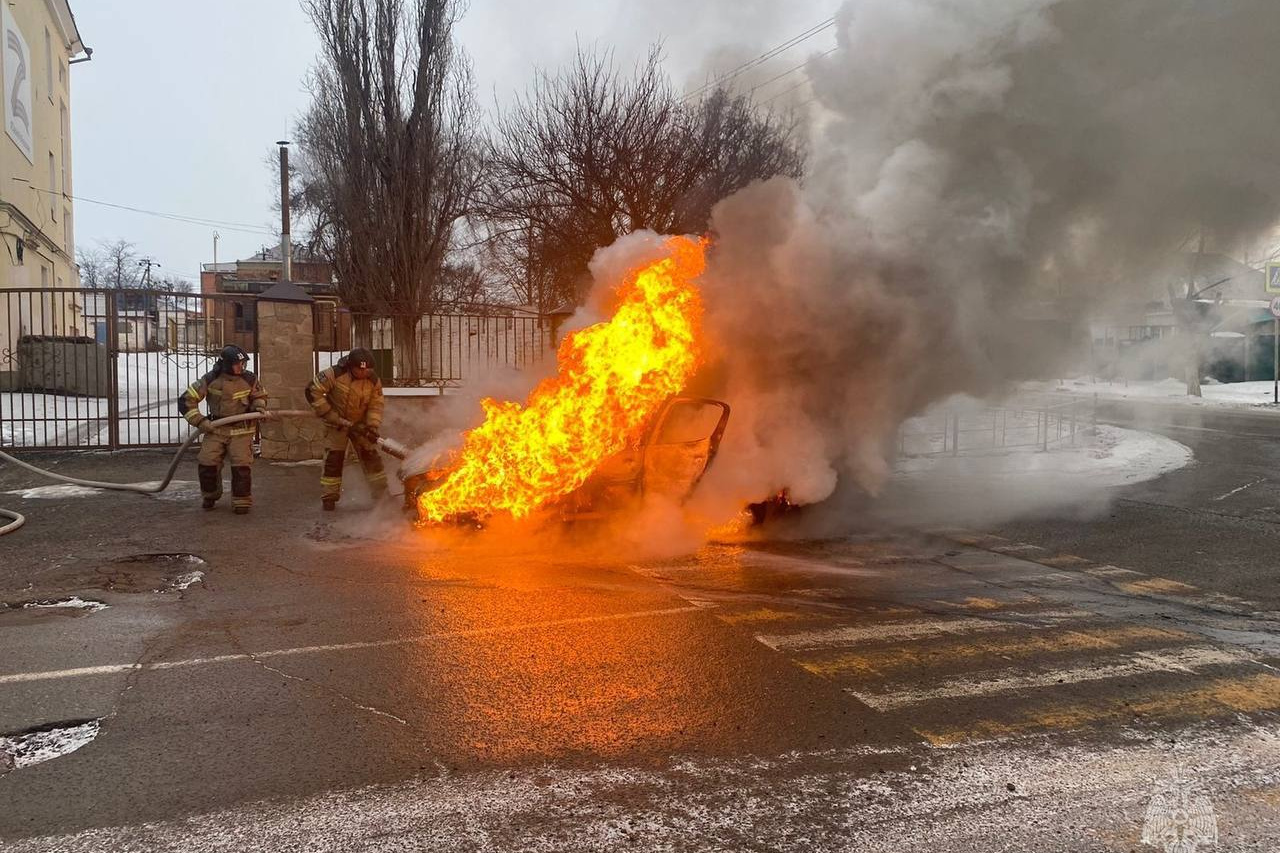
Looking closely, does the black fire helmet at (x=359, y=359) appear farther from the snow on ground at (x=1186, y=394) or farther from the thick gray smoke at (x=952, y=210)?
the snow on ground at (x=1186, y=394)

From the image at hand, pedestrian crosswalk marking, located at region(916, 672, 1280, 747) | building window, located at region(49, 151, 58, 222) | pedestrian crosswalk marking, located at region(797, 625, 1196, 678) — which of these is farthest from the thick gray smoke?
building window, located at region(49, 151, 58, 222)

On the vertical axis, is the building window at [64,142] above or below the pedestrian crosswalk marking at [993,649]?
above

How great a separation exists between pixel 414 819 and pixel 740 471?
5.47 metres

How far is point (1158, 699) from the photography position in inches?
169

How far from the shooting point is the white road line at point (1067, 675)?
166 inches

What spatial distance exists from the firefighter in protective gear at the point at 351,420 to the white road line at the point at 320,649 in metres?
4.31

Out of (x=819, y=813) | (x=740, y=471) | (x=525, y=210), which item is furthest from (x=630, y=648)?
(x=525, y=210)

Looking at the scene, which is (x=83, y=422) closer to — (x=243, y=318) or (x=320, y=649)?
(x=243, y=318)

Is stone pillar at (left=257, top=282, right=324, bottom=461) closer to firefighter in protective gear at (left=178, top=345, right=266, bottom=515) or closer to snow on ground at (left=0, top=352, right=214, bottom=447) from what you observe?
snow on ground at (left=0, top=352, right=214, bottom=447)

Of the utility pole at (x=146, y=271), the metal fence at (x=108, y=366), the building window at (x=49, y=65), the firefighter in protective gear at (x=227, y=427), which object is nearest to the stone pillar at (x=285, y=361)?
the metal fence at (x=108, y=366)

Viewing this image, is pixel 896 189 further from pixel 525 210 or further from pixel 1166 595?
pixel 525 210

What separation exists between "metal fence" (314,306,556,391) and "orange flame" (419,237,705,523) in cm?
532

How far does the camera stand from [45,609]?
17.9 ft

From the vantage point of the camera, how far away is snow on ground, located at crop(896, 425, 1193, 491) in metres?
12.1
